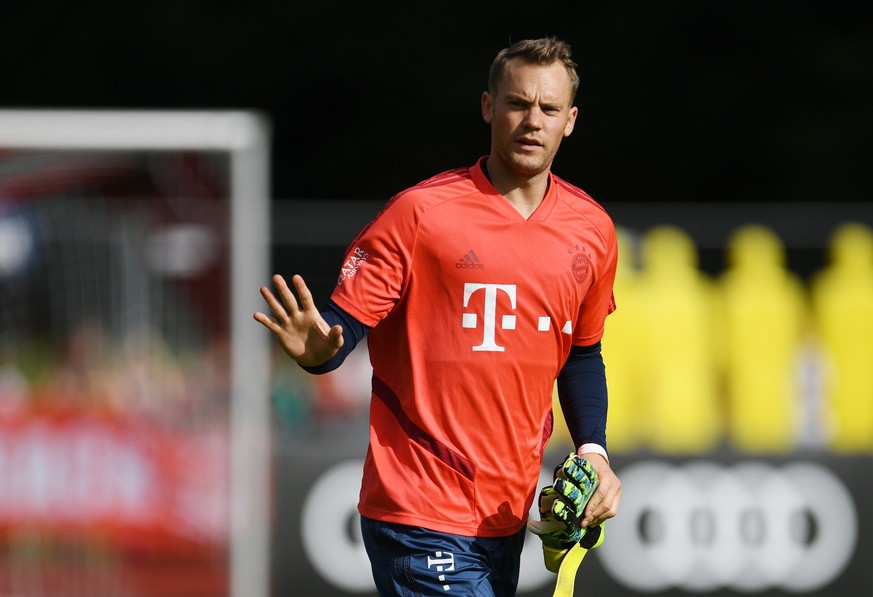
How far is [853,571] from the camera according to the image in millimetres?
8078


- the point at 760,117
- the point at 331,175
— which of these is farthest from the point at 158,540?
the point at 760,117

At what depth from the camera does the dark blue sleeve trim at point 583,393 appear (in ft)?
13.0

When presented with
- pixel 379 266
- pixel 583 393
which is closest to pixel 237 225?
pixel 583 393

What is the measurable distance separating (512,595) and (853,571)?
4.69 meters

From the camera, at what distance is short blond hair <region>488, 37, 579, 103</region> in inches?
145

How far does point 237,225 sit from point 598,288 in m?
4.53

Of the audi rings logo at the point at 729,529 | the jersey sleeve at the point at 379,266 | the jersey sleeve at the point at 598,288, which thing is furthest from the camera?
the audi rings logo at the point at 729,529

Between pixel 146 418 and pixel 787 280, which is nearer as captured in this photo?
pixel 146 418

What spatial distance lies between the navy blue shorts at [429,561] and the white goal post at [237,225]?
4.20 m

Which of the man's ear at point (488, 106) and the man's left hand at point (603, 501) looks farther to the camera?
the man's ear at point (488, 106)

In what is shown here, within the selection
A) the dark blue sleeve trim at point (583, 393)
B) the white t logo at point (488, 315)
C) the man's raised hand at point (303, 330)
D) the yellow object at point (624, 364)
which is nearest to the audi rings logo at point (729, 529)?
the yellow object at point (624, 364)

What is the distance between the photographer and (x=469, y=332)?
3736 millimetres

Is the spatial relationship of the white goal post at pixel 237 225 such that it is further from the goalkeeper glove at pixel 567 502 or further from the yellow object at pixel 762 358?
the goalkeeper glove at pixel 567 502

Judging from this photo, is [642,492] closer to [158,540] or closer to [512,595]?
[158,540]
